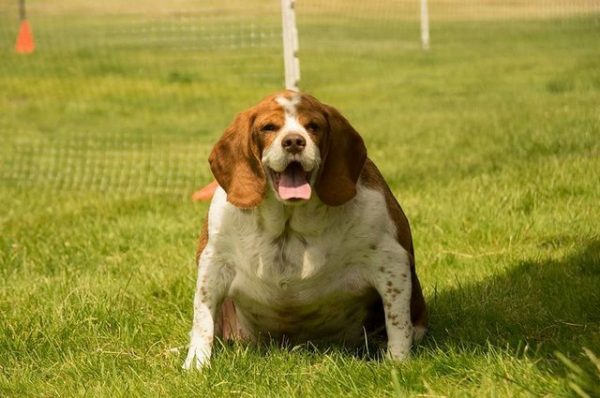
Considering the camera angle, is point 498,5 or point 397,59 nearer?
point 397,59

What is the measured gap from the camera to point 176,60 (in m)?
20.4

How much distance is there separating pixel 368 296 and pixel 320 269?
0.30 meters

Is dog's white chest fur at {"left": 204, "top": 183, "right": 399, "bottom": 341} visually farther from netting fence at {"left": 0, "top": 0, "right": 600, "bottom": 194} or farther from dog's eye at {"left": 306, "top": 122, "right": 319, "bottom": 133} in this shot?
netting fence at {"left": 0, "top": 0, "right": 600, "bottom": 194}

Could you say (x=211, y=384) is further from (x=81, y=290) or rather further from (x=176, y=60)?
(x=176, y=60)

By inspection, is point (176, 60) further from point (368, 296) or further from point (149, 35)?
point (368, 296)

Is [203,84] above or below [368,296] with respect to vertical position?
below

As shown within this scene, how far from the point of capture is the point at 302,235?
4.23 m

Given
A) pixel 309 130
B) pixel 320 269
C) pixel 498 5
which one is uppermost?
pixel 309 130

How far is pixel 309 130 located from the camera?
4.05 m

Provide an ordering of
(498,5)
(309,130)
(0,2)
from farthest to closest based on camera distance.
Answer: (0,2)
(498,5)
(309,130)

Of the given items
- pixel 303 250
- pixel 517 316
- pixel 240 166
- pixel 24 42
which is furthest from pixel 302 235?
pixel 24 42

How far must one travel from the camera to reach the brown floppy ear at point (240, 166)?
4.12 metres

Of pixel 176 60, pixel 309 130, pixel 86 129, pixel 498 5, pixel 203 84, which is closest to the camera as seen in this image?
pixel 309 130

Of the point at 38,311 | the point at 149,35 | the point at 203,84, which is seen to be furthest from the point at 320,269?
the point at 149,35
